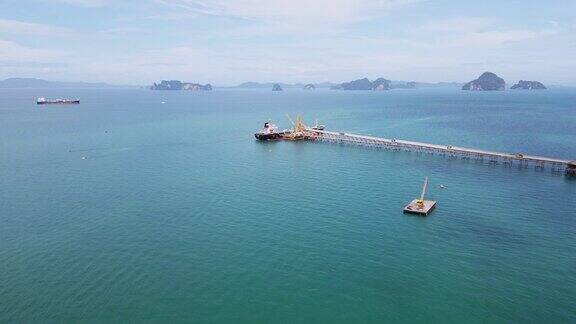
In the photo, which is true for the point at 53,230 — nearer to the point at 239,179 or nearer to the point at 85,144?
the point at 239,179

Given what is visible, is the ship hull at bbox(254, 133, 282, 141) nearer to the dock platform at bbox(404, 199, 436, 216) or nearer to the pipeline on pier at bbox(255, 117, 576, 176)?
A: the pipeline on pier at bbox(255, 117, 576, 176)

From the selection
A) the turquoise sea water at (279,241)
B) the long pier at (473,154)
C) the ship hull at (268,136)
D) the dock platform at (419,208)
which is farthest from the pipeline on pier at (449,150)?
the dock platform at (419,208)

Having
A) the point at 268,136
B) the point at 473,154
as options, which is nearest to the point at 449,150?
the point at 473,154

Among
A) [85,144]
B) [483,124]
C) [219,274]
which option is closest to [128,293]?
[219,274]

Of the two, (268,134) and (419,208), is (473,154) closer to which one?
(419,208)

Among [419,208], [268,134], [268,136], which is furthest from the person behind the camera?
[268,136]

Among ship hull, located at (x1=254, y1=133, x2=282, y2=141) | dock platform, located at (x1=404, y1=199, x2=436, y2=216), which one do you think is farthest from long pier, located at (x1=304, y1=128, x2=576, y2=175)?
dock platform, located at (x1=404, y1=199, x2=436, y2=216)
